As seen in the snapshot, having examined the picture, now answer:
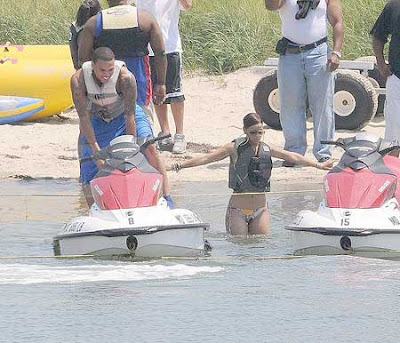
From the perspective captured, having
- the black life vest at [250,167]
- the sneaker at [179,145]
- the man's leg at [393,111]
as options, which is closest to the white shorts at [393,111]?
the man's leg at [393,111]

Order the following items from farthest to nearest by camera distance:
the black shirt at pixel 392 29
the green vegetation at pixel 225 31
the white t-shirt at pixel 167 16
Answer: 1. the green vegetation at pixel 225 31
2. the white t-shirt at pixel 167 16
3. the black shirt at pixel 392 29

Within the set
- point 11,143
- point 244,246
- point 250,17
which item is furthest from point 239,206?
point 250,17

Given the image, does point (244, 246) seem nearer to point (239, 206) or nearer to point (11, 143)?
point (239, 206)

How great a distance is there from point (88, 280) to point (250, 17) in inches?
452

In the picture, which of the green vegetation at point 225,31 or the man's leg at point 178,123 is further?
the green vegetation at point 225,31

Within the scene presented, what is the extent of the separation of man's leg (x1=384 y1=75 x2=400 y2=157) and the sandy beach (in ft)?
4.80

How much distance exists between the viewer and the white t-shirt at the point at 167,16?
48.7 ft

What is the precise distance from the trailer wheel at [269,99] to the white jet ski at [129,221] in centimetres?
573

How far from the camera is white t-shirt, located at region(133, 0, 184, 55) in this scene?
48.7ft

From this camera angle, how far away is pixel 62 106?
17.2m

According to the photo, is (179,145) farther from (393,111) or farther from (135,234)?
(135,234)

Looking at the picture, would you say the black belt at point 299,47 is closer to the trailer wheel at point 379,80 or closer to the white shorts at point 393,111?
the white shorts at point 393,111

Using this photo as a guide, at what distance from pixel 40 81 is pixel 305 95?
172 inches

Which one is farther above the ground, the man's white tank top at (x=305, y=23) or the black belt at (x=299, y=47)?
the man's white tank top at (x=305, y=23)
